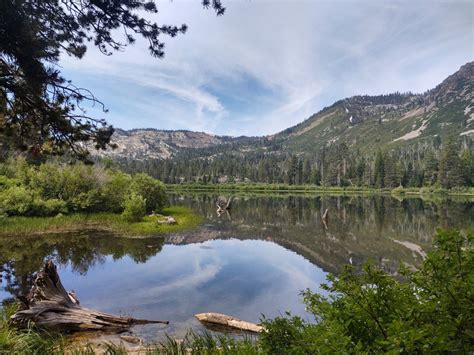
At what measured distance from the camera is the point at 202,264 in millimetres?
23906

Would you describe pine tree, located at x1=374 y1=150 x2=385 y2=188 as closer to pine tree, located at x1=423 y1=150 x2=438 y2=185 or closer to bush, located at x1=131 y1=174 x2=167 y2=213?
pine tree, located at x1=423 y1=150 x2=438 y2=185

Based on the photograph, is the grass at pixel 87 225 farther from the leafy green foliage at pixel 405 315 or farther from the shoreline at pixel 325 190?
the shoreline at pixel 325 190

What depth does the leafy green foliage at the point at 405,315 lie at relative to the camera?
346cm

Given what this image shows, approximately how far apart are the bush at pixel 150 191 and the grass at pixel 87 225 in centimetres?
545

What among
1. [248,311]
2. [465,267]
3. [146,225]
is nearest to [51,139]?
[465,267]

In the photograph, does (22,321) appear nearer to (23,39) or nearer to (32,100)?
(32,100)

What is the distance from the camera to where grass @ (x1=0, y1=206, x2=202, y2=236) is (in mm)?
31078

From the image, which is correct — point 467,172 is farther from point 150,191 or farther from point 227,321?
point 227,321

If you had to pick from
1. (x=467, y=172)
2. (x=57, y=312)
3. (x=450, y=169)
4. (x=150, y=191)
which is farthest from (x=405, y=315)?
(x=467, y=172)

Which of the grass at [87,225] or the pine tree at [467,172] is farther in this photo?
the pine tree at [467,172]

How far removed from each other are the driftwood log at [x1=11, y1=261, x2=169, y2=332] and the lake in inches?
50.3

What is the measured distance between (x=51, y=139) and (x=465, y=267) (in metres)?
9.28

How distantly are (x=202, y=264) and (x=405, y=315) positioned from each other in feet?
68.4

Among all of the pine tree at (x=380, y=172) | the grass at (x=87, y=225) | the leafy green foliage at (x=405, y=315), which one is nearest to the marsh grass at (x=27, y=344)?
the leafy green foliage at (x=405, y=315)
